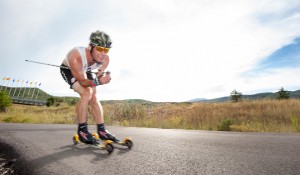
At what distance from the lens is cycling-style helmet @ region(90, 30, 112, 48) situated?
4561 mm

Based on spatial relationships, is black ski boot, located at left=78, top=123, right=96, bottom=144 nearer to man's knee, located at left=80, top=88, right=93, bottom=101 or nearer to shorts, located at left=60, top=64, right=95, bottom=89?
man's knee, located at left=80, top=88, right=93, bottom=101

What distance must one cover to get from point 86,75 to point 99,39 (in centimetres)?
70

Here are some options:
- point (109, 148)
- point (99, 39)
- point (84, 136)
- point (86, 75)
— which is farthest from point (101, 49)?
point (109, 148)

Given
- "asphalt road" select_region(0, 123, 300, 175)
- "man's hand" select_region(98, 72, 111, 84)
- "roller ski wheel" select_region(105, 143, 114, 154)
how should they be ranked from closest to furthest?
"asphalt road" select_region(0, 123, 300, 175) → "roller ski wheel" select_region(105, 143, 114, 154) → "man's hand" select_region(98, 72, 111, 84)

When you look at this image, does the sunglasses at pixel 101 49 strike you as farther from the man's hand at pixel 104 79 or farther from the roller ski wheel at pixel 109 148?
the roller ski wheel at pixel 109 148

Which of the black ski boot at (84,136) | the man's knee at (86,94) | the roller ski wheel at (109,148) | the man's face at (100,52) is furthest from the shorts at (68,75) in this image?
the roller ski wheel at (109,148)

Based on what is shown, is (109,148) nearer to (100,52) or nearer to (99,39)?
(100,52)

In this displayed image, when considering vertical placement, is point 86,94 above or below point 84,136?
above

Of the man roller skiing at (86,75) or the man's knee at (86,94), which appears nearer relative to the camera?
the man roller skiing at (86,75)

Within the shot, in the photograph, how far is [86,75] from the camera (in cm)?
483

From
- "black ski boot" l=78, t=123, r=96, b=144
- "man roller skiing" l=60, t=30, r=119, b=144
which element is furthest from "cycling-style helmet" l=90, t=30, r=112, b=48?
"black ski boot" l=78, t=123, r=96, b=144

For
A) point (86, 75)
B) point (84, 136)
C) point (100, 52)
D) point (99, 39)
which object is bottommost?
point (84, 136)

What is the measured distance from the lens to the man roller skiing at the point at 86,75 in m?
4.52

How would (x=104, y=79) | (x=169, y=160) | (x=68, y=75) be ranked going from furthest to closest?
(x=68, y=75), (x=104, y=79), (x=169, y=160)
